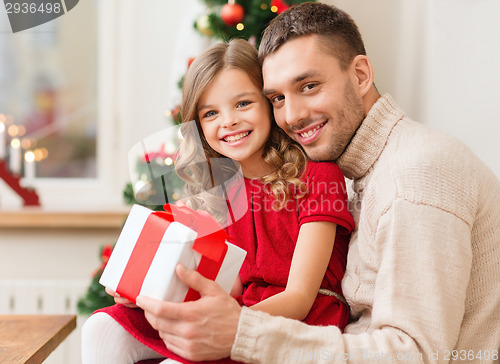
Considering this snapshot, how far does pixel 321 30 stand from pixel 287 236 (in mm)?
461

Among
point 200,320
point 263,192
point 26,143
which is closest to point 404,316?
point 200,320

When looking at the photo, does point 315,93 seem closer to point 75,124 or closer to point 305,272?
point 305,272

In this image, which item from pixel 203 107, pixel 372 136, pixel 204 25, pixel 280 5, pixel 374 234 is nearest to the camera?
pixel 374 234

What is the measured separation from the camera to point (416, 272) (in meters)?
0.88

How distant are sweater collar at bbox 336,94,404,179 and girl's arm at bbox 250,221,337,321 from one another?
0.50ft

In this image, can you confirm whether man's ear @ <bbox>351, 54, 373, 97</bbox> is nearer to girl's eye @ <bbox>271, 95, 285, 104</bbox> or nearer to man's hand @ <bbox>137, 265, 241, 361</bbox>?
girl's eye @ <bbox>271, 95, 285, 104</bbox>

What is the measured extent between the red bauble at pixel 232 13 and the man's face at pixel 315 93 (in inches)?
18.5

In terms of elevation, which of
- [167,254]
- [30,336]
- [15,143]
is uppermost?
[167,254]

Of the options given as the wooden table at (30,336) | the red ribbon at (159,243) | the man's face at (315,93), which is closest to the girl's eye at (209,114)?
the man's face at (315,93)

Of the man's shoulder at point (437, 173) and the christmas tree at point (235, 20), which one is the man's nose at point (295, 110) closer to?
the man's shoulder at point (437, 173)

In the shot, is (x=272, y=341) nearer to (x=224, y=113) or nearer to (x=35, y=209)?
(x=224, y=113)

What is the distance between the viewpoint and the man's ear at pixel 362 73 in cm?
116

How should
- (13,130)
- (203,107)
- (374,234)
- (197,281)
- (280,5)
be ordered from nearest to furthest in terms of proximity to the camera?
1. (197,281)
2. (374,234)
3. (203,107)
4. (280,5)
5. (13,130)

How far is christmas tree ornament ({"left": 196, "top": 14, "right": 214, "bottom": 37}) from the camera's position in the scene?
5.47 ft
